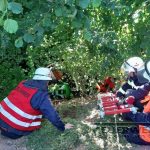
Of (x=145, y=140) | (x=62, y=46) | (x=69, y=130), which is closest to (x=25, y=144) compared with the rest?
(x=69, y=130)

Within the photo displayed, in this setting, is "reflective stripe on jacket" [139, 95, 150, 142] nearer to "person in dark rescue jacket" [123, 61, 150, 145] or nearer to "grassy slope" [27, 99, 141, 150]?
"person in dark rescue jacket" [123, 61, 150, 145]

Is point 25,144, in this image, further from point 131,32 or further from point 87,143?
point 131,32

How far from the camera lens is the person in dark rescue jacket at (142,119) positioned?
4.62 meters

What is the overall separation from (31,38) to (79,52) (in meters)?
3.55

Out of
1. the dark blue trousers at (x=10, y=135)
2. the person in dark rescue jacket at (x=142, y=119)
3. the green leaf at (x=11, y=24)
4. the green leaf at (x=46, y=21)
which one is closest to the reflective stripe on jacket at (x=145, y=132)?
the person in dark rescue jacket at (x=142, y=119)

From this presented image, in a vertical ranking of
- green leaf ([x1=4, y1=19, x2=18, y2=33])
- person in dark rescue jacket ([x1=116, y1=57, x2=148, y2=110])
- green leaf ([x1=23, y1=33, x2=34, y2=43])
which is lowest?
person in dark rescue jacket ([x1=116, y1=57, x2=148, y2=110])

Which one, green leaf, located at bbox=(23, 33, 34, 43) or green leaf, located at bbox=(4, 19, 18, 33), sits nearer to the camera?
green leaf, located at bbox=(4, 19, 18, 33)

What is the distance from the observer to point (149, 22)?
4965mm

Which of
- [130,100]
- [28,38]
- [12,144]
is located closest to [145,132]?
[130,100]

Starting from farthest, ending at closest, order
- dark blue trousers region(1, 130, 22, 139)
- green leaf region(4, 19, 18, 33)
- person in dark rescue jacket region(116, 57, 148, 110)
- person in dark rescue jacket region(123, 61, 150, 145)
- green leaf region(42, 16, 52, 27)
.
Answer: person in dark rescue jacket region(116, 57, 148, 110), dark blue trousers region(1, 130, 22, 139), person in dark rescue jacket region(123, 61, 150, 145), green leaf region(42, 16, 52, 27), green leaf region(4, 19, 18, 33)

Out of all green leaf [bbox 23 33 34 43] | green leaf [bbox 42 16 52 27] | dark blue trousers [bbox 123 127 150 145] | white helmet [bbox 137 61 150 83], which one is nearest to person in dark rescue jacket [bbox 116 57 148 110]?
white helmet [bbox 137 61 150 83]

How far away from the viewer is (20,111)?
15.5ft

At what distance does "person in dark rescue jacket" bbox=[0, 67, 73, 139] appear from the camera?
4.66m

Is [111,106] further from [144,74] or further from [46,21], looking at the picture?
[46,21]
